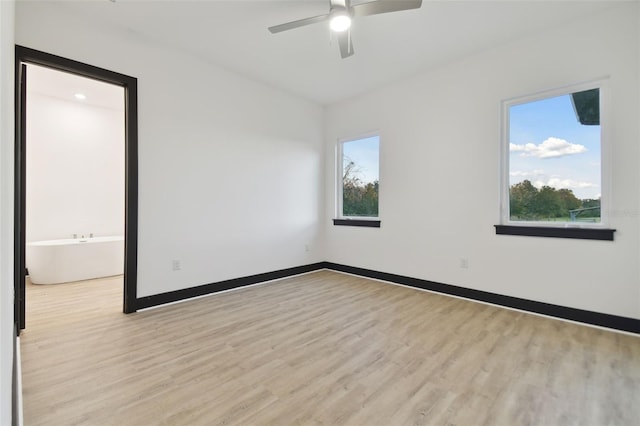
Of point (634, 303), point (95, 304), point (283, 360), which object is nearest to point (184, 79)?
point (95, 304)

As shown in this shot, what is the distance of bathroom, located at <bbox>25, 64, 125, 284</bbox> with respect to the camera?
14.0 feet

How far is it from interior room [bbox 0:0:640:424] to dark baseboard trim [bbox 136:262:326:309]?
0.08 ft

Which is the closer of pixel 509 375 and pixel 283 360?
pixel 509 375

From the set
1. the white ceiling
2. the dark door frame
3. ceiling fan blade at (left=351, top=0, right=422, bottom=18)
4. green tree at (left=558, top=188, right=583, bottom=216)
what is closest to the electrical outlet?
the dark door frame

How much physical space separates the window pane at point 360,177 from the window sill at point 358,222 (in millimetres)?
144

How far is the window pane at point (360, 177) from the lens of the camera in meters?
4.70

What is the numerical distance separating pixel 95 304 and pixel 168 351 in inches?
67.8

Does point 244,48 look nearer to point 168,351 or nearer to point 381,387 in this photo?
point 168,351

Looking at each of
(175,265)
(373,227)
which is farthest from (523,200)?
(175,265)

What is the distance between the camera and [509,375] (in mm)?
1992

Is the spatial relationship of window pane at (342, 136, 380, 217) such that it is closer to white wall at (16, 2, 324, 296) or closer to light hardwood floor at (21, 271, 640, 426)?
white wall at (16, 2, 324, 296)

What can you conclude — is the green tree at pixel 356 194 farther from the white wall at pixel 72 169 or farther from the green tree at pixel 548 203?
the white wall at pixel 72 169

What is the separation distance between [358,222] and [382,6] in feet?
9.99

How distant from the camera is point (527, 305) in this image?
10.3 feet
